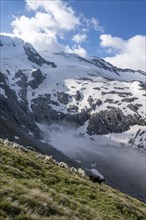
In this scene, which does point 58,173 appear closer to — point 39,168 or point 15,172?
point 39,168

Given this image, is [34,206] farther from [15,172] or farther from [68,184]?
[68,184]

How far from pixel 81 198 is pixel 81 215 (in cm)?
696

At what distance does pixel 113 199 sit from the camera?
34.2 meters

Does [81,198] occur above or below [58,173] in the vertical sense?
below

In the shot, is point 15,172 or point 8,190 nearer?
point 8,190

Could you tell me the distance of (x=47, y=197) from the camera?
22.0 metres

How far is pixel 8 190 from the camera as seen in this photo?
1984cm

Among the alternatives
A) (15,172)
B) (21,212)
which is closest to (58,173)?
(15,172)

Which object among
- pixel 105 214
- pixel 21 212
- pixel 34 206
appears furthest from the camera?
pixel 105 214

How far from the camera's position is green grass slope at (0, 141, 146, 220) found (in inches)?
737

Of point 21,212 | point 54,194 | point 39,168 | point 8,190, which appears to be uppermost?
point 39,168

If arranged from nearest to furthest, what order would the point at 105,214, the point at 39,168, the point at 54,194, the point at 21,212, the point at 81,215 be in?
1. the point at 21,212
2. the point at 81,215
3. the point at 54,194
4. the point at 105,214
5. the point at 39,168

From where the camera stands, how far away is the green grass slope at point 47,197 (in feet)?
61.4

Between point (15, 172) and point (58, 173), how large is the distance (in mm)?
9210
